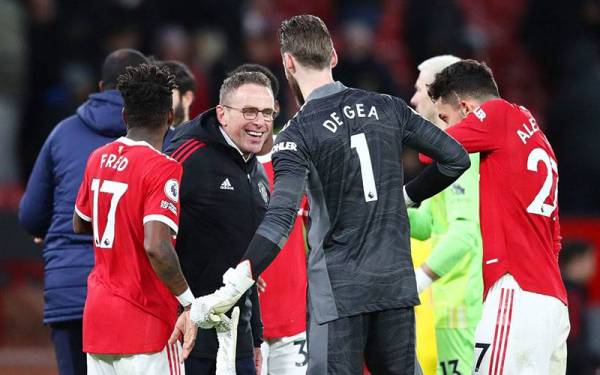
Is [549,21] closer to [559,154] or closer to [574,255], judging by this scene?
[559,154]

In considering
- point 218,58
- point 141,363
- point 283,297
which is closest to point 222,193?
point 141,363

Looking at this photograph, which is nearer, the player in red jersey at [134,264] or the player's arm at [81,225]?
the player in red jersey at [134,264]

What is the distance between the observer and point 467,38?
13.8 meters

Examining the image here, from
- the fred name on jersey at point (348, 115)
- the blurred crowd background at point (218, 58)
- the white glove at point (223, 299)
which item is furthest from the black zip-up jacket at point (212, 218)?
the blurred crowd background at point (218, 58)

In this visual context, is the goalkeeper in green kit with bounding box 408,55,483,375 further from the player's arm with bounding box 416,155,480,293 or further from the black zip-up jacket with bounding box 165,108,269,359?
the black zip-up jacket with bounding box 165,108,269,359

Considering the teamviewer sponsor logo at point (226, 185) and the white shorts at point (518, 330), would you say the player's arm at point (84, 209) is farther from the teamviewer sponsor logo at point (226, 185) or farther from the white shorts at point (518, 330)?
the white shorts at point (518, 330)

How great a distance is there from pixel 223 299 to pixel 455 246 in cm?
203

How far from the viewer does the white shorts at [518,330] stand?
5883mm

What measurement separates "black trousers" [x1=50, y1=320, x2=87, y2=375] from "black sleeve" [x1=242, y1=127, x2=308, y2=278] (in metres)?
1.71

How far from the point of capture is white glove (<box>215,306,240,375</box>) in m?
5.51

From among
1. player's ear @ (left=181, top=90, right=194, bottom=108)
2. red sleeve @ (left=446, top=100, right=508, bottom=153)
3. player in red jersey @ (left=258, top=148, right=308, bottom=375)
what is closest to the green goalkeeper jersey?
player in red jersey @ (left=258, top=148, right=308, bottom=375)

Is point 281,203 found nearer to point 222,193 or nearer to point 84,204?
point 222,193

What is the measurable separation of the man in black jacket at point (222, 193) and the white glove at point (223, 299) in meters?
0.58

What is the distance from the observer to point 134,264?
546 centimetres
